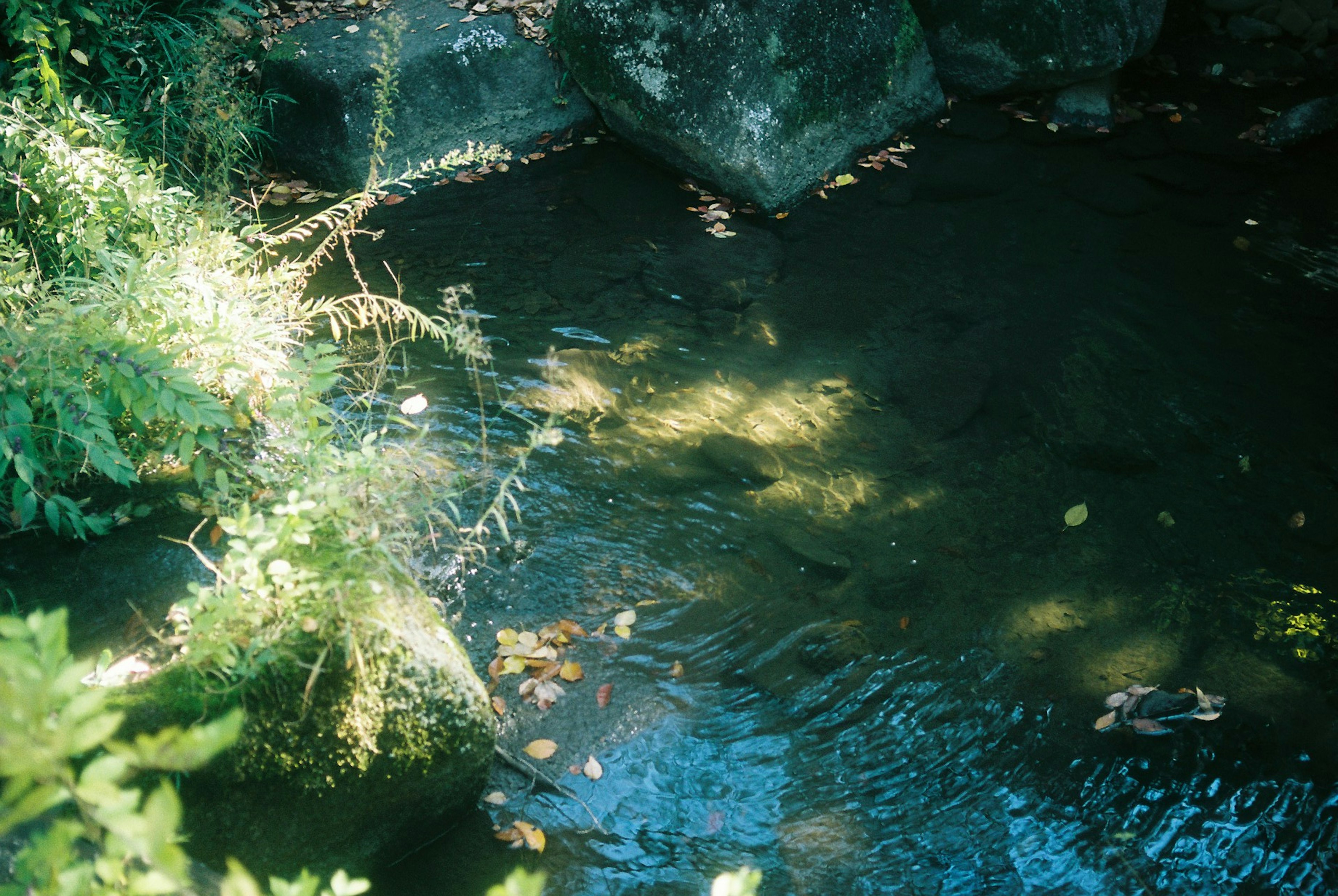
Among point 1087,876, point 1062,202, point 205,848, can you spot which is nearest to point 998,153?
point 1062,202

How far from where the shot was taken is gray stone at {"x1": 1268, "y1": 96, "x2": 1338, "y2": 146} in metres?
6.80

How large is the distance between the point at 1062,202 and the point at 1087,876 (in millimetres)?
4859

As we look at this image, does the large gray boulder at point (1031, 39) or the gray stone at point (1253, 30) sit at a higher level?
the gray stone at point (1253, 30)

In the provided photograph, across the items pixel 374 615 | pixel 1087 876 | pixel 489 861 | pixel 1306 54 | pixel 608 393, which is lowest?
pixel 489 861

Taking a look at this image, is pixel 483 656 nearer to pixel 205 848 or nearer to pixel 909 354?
pixel 205 848

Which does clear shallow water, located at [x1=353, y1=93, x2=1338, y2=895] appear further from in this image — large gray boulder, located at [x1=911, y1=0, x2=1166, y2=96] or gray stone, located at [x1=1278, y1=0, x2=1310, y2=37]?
gray stone, located at [x1=1278, y1=0, x2=1310, y2=37]

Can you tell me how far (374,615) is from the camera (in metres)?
2.41

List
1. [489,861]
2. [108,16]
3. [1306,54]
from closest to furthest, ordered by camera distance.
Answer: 1. [489,861]
2. [108,16]
3. [1306,54]

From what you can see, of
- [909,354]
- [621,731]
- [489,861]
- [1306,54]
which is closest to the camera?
[489,861]

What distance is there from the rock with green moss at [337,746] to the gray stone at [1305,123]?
24.3 ft

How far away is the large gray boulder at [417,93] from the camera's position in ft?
21.7

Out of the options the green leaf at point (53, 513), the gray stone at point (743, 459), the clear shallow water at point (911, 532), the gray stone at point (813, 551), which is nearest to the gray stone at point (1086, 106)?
the clear shallow water at point (911, 532)

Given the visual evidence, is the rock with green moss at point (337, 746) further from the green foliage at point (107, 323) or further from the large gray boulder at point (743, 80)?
the large gray boulder at point (743, 80)

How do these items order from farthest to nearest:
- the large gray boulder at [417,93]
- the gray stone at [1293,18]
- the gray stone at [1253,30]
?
the gray stone at [1253,30] → the gray stone at [1293,18] → the large gray boulder at [417,93]
